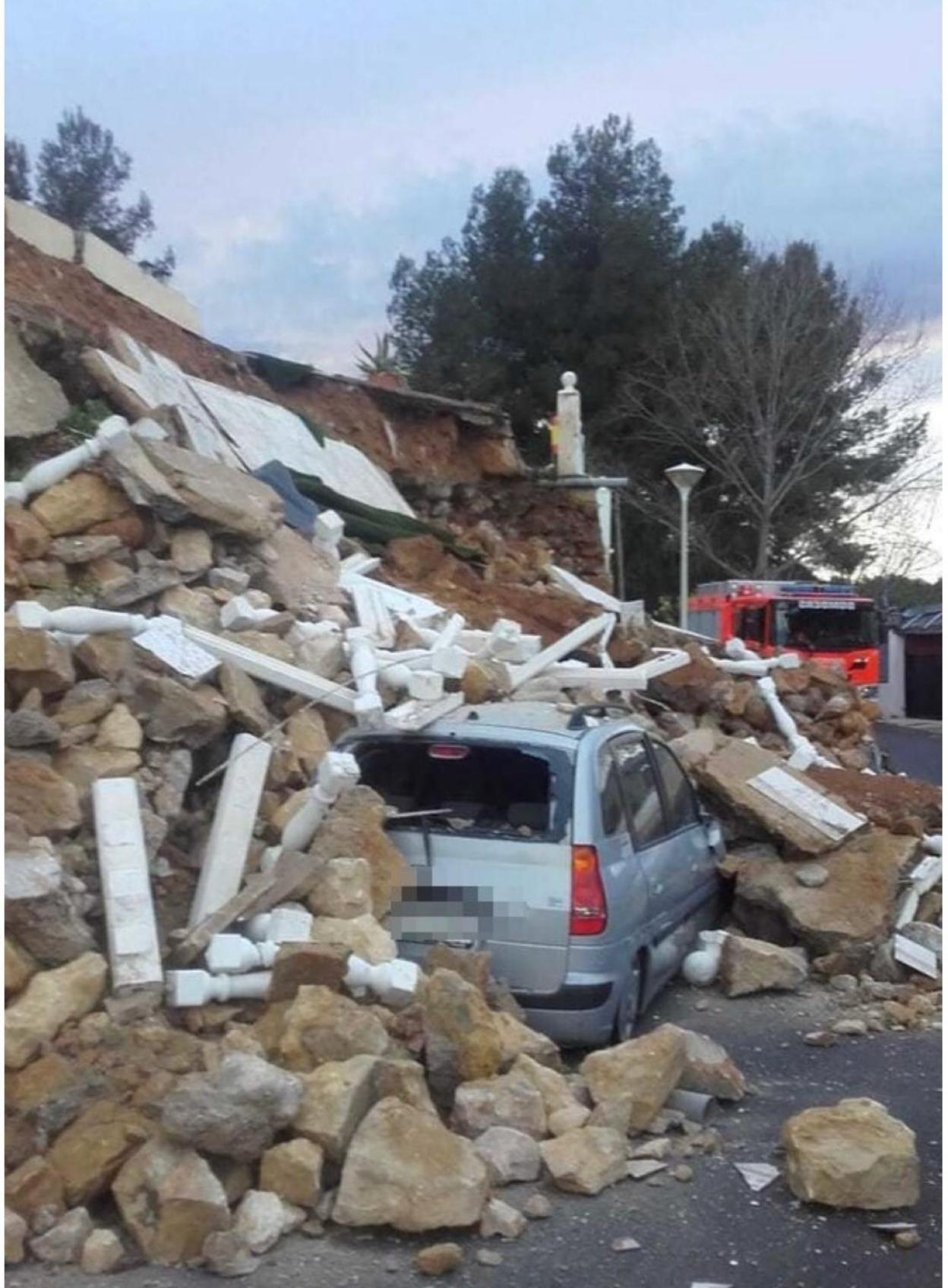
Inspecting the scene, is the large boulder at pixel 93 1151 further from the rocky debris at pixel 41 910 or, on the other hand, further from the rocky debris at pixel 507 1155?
the rocky debris at pixel 507 1155

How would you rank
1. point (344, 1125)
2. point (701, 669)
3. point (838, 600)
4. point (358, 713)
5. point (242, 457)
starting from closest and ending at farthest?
point (344, 1125)
point (358, 713)
point (701, 669)
point (242, 457)
point (838, 600)

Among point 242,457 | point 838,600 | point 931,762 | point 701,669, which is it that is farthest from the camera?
point 838,600

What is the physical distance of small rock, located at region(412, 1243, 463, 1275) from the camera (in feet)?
14.0

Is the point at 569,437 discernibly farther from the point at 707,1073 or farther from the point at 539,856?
the point at 707,1073

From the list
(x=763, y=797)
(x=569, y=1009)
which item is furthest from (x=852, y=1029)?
(x=763, y=797)

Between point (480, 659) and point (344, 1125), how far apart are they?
3.98 meters

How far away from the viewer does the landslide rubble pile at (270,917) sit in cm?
446

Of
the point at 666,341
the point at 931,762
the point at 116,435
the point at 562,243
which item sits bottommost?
the point at 931,762

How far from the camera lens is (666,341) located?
33.8 metres

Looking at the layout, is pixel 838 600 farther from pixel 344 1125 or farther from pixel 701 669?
pixel 344 1125

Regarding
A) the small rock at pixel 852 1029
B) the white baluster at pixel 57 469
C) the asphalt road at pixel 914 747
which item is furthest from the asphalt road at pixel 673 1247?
the asphalt road at pixel 914 747

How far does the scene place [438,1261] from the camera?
4285 millimetres

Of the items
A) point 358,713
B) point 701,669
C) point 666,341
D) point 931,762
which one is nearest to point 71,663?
point 358,713

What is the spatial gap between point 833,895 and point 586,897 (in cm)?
243
